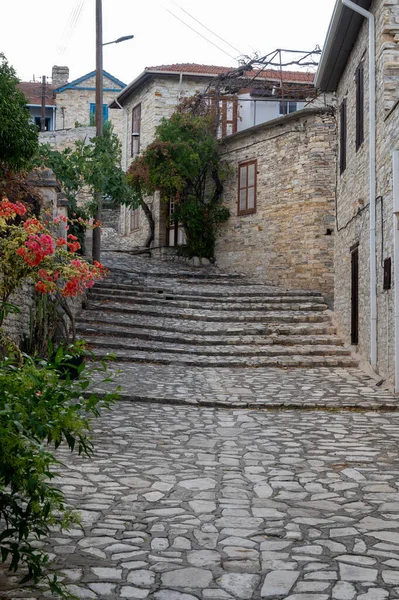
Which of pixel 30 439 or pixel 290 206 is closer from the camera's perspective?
pixel 30 439

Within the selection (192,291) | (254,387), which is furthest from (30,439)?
(192,291)

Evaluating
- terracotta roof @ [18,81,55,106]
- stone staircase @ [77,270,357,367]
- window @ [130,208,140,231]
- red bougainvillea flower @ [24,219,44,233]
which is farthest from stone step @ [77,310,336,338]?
terracotta roof @ [18,81,55,106]

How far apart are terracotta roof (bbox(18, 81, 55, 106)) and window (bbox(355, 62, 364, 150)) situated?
89.5 feet

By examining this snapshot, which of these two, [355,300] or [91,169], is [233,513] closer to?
[355,300]

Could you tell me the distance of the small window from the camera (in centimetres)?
1216

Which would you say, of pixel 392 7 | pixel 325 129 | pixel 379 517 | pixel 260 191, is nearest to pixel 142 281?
pixel 260 191

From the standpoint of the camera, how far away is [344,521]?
4199mm

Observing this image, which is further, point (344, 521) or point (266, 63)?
point (266, 63)

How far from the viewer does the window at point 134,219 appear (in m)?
27.3

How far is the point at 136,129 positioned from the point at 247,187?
292 inches

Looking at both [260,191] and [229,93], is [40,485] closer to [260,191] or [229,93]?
[260,191]

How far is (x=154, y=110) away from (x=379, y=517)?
22.1 meters

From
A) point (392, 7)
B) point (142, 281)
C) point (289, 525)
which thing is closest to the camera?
point (289, 525)

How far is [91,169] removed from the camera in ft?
57.3
